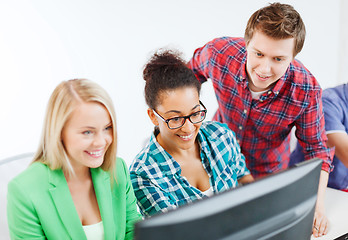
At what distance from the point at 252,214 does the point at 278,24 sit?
0.89 m

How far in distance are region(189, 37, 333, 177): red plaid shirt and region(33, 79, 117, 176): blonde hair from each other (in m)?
0.78

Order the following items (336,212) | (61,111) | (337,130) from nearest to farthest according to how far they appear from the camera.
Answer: (61,111)
(336,212)
(337,130)

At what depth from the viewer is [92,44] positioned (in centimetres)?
252

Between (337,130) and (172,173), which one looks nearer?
(172,173)

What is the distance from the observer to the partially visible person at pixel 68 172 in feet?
3.54

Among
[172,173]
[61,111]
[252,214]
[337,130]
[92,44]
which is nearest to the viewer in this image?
[252,214]

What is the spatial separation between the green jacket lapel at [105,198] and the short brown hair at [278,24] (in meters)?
0.79

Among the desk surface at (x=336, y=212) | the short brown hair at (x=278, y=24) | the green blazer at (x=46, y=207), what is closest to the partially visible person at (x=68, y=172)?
the green blazer at (x=46, y=207)

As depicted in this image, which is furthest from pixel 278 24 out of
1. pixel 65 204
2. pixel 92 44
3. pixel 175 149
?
pixel 92 44

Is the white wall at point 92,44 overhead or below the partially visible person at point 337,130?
overhead

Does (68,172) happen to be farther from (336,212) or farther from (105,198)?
(336,212)

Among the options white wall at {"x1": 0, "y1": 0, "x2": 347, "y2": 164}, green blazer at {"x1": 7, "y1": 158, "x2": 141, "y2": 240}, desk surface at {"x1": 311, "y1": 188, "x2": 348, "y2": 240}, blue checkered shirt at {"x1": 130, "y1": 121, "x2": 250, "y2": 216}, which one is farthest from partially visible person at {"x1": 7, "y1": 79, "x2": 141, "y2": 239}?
white wall at {"x1": 0, "y1": 0, "x2": 347, "y2": 164}

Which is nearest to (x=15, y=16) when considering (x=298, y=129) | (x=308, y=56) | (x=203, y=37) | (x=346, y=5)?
(x=203, y=37)

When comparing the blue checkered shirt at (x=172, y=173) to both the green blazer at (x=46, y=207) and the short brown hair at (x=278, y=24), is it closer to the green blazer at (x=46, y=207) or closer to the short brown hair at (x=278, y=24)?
the green blazer at (x=46, y=207)
